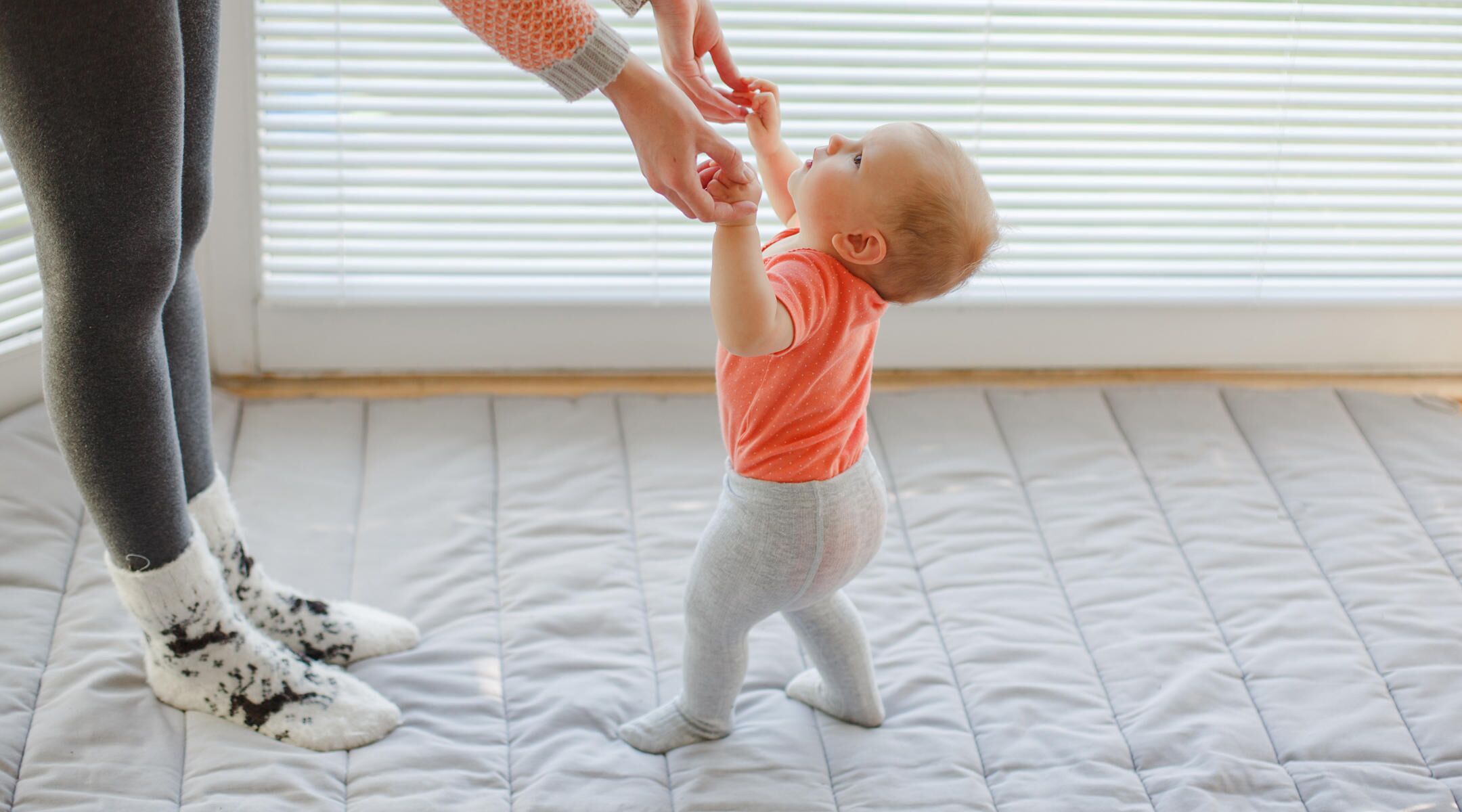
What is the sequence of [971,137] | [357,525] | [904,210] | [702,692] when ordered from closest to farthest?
[904,210] < [702,692] < [357,525] < [971,137]

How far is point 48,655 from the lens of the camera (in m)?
1.43

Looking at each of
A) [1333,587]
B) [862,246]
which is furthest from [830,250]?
[1333,587]

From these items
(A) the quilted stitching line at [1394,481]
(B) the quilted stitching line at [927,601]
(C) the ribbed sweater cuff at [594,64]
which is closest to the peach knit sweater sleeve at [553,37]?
(C) the ribbed sweater cuff at [594,64]

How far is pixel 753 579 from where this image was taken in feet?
4.04

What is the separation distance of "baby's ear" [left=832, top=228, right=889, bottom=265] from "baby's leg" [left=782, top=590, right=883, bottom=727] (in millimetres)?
354

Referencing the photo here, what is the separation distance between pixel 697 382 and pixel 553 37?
116cm

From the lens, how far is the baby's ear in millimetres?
1114

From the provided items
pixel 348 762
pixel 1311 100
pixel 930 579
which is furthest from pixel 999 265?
pixel 348 762

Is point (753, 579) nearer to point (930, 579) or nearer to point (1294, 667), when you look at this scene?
point (930, 579)

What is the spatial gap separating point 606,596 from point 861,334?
552 millimetres

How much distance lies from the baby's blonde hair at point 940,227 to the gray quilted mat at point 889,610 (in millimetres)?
508

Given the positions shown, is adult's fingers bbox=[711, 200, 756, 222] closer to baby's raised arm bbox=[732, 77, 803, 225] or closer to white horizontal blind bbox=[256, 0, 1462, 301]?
baby's raised arm bbox=[732, 77, 803, 225]

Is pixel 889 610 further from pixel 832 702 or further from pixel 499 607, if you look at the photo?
pixel 499 607

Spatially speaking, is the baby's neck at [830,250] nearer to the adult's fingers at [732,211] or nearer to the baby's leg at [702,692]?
the adult's fingers at [732,211]
